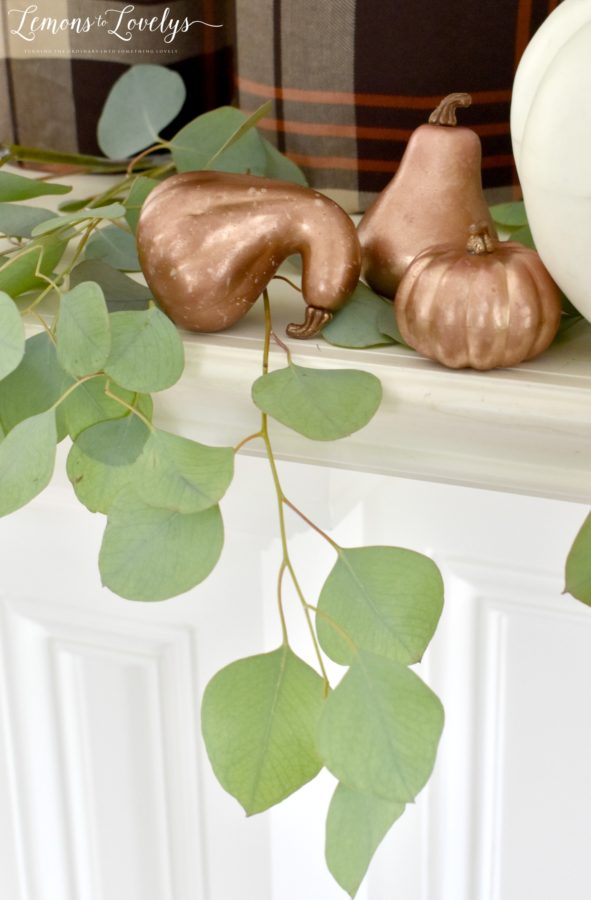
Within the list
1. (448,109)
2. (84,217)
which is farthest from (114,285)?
(448,109)

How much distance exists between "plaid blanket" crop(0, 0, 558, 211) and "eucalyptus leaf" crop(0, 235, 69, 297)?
6.2 inches

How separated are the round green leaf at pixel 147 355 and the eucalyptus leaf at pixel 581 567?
124 millimetres

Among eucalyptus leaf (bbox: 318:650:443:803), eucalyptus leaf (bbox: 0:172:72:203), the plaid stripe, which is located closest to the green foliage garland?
eucalyptus leaf (bbox: 318:650:443:803)

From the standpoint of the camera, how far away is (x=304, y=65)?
49cm

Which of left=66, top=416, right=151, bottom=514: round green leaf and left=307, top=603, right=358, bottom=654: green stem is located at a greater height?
left=66, top=416, right=151, bottom=514: round green leaf

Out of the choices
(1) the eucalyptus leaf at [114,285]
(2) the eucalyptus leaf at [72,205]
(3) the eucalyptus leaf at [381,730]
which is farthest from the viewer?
(2) the eucalyptus leaf at [72,205]

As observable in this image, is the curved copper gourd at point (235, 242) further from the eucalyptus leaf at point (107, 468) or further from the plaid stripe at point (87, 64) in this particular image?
the plaid stripe at point (87, 64)

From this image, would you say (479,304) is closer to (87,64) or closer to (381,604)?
(381,604)

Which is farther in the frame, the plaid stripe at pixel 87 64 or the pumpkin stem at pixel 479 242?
the plaid stripe at pixel 87 64

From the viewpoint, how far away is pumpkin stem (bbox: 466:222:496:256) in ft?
1.07

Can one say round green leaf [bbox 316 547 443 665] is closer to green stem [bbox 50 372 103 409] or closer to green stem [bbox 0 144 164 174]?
green stem [bbox 50 372 103 409]

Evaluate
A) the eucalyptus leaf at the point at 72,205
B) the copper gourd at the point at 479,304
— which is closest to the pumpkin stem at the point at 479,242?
the copper gourd at the point at 479,304

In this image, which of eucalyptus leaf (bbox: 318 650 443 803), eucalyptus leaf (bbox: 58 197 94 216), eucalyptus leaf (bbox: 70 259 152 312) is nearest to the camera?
eucalyptus leaf (bbox: 318 650 443 803)

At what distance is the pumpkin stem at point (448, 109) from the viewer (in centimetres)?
36
